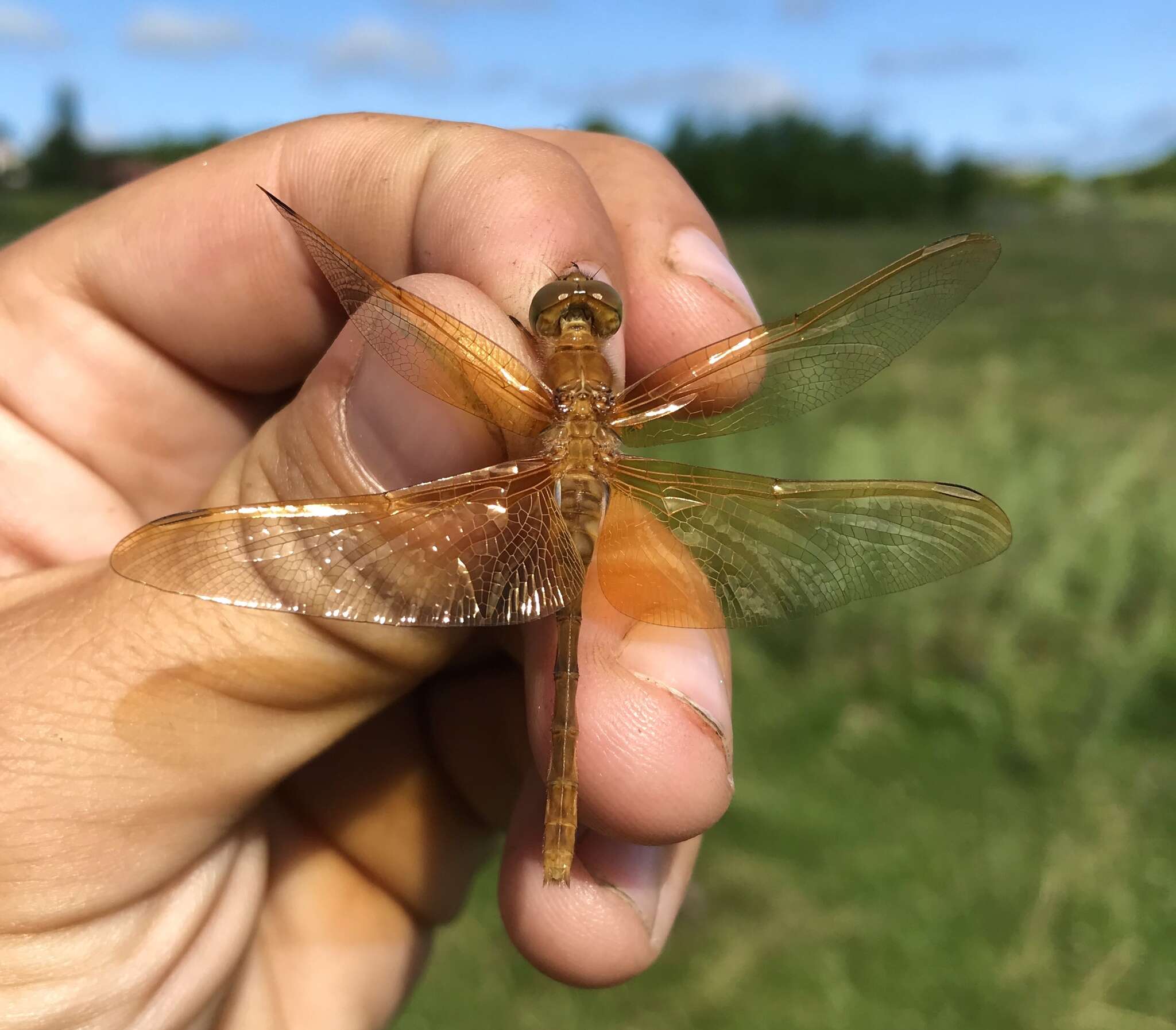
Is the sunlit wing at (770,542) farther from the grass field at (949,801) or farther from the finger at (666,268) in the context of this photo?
the grass field at (949,801)

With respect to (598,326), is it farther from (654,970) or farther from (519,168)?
(654,970)

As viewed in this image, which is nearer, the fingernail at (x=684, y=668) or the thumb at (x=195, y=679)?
the thumb at (x=195, y=679)

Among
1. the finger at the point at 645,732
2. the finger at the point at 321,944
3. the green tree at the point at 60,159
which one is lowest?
the green tree at the point at 60,159

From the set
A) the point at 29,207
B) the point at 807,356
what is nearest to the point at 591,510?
the point at 807,356

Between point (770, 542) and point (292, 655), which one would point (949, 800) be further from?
point (292, 655)

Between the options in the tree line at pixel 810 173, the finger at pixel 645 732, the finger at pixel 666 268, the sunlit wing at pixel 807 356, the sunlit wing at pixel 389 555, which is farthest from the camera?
Answer: the tree line at pixel 810 173

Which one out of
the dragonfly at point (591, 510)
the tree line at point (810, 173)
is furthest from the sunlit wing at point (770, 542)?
the tree line at point (810, 173)

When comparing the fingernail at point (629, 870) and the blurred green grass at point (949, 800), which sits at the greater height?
the fingernail at point (629, 870)

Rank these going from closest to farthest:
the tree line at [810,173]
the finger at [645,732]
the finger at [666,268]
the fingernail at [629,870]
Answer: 1. the finger at [645,732]
2. the fingernail at [629,870]
3. the finger at [666,268]
4. the tree line at [810,173]
